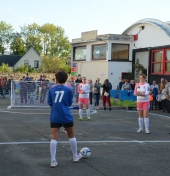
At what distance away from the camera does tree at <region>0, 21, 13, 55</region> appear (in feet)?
368

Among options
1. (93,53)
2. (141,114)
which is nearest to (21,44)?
(93,53)

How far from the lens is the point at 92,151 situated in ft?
30.1

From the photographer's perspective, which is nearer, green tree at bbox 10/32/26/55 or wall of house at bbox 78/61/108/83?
wall of house at bbox 78/61/108/83

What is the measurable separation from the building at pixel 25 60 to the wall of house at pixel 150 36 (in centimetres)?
6323

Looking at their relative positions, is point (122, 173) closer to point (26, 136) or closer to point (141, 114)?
point (26, 136)

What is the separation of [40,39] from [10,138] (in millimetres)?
96099

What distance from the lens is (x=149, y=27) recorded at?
1189 inches

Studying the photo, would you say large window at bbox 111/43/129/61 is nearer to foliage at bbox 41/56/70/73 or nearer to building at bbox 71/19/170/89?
building at bbox 71/19/170/89

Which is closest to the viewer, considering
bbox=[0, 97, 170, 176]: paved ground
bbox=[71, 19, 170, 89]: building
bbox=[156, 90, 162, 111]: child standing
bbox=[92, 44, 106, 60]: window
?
bbox=[0, 97, 170, 176]: paved ground

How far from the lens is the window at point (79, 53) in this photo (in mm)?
36625

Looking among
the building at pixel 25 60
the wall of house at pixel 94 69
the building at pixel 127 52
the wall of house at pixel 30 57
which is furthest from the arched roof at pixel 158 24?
the building at pixel 25 60

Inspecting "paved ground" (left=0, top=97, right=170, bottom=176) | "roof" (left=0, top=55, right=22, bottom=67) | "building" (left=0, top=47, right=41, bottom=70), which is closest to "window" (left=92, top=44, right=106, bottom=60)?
"paved ground" (left=0, top=97, right=170, bottom=176)

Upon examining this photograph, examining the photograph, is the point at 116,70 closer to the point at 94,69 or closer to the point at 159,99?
the point at 94,69

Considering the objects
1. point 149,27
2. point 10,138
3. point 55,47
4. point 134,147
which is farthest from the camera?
point 55,47
